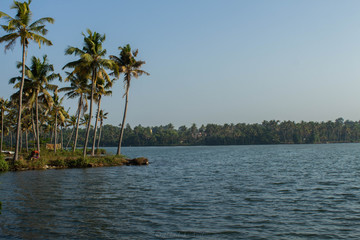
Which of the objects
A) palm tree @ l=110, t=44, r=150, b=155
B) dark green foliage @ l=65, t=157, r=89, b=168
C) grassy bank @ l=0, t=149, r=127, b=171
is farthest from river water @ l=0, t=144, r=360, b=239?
palm tree @ l=110, t=44, r=150, b=155

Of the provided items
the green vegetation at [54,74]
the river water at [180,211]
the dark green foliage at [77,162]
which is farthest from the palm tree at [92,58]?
the river water at [180,211]

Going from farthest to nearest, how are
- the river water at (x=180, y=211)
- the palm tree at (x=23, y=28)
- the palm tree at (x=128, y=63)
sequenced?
the palm tree at (x=128, y=63) < the palm tree at (x=23, y=28) < the river water at (x=180, y=211)

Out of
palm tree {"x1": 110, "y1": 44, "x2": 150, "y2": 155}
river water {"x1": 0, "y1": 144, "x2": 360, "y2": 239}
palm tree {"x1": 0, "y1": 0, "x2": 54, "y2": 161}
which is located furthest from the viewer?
palm tree {"x1": 110, "y1": 44, "x2": 150, "y2": 155}

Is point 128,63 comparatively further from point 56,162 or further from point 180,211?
point 180,211

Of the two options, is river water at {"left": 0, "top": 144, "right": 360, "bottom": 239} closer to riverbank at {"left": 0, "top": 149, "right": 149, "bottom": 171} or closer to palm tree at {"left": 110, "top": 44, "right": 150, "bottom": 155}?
riverbank at {"left": 0, "top": 149, "right": 149, "bottom": 171}

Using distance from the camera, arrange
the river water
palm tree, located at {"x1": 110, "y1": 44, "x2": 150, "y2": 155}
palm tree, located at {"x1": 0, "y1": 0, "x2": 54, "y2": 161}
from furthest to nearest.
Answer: palm tree, located at {"x1": 110, "y1": 44, "x2": 150, "y2": 155} → palm tree, located at {"x1": 0, "y1": 0, "x2": 54, "y2": 161} → the river water

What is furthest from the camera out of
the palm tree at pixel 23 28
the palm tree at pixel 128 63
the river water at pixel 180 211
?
the palm tree at pixel 128 63

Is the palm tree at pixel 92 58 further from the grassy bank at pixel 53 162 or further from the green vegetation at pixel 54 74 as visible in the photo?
the grassy bank at pixel 53 162

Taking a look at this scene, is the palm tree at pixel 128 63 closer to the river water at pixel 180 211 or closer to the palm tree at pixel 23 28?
the palm tree at pixel 23 28

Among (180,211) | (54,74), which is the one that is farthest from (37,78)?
(180,211)

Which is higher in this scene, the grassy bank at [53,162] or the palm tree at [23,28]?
the palm tree at [23,28]

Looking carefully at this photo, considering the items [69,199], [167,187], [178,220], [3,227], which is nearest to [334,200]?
[178,220]

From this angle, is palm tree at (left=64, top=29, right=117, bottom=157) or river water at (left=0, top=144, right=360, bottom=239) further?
palm tree at (left=64, top=29, right=117, bottom=157)

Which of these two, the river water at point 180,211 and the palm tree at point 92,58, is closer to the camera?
the river water at point 180,211
